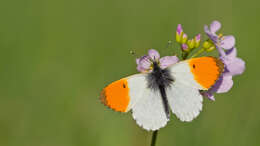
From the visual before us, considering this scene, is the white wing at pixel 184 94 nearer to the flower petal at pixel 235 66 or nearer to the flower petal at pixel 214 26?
the flower petal at pixel 235 66

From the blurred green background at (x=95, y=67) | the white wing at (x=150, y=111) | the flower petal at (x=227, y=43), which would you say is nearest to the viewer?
the white wing at (x=150, y=111)

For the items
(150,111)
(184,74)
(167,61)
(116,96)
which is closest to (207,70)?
(184,74)

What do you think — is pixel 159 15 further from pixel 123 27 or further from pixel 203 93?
pixel 203 93

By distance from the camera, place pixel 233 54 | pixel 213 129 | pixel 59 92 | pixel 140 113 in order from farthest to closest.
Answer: pixel 59 92 < pixel 213 129 < pixel 233 54 < pixel 140 113

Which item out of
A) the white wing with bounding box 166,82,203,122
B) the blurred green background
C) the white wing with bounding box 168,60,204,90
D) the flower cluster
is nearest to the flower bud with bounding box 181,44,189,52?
the flower cluster

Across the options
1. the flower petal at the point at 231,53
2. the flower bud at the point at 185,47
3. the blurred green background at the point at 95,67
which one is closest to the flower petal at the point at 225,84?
the flower petal at the point at 231,53

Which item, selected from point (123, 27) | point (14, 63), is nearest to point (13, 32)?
point (14, 63)
